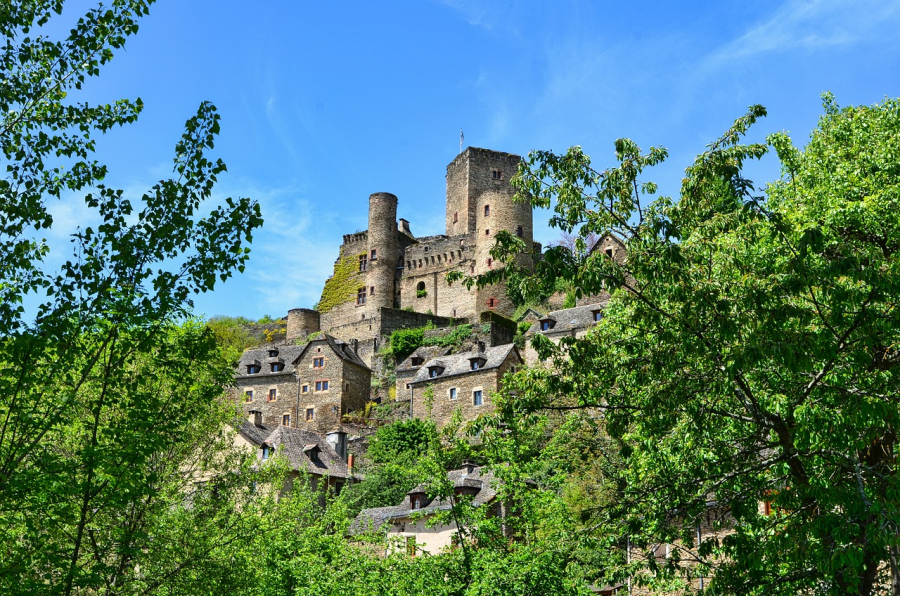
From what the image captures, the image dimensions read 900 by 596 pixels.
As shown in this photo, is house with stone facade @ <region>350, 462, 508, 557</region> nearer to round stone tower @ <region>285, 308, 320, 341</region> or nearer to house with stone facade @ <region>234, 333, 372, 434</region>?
house with stone facade @ <region>234, 333, 372, 434</region>

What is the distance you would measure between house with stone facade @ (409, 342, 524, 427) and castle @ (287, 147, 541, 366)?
14.5 m

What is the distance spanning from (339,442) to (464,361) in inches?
393

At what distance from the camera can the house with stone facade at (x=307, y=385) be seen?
64688 millimetres

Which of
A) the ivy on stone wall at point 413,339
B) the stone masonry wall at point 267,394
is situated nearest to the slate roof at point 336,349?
the stone masonry wall at point 267,394

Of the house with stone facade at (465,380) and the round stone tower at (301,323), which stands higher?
the round stone tower at (301,323)

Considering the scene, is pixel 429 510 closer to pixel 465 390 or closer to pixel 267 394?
pixel 465 390

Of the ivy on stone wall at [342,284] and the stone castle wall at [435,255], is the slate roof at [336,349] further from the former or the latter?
the ivy on stone wall at [342,284]

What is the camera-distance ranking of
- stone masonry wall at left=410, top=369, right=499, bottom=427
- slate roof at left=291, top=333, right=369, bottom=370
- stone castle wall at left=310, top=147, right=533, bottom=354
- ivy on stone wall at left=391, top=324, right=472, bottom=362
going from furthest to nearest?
1. stone castle wall at left=310, top=147, right=533, bottom=354
2. ivy on stone wall at left=391, top=324, right=472, bottom=362
3. slate roof at left=291, top=333, right=369, bottom=370
4. stone masonry wall at left=410, top=369, right=499, bottom=427

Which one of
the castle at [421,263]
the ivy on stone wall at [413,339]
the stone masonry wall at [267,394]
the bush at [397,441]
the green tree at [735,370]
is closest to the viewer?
the green tree at [735,370]

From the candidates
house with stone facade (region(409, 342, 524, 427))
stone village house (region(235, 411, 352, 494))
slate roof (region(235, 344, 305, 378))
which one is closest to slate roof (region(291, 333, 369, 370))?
slate roof (region(235, 344, 305, 378))

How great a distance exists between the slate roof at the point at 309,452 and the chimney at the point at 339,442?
1964mm

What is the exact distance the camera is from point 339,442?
52.8 m

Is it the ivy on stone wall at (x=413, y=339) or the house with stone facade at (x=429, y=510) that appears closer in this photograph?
the house with stone facade at (x=429, y=510)

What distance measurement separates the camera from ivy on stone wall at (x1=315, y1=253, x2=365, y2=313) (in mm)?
86125
